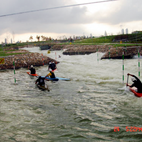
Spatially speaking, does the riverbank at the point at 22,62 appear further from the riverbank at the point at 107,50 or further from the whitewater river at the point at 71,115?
the whitewater river at the point at 71,115

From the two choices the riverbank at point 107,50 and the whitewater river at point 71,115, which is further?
the riverbank at point 107,50

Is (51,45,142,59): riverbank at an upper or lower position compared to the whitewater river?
upper

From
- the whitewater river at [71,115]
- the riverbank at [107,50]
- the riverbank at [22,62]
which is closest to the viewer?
the whitewater river at [71,115]

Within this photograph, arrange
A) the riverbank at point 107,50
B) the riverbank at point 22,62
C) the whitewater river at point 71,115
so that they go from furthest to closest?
the riverbank at point 107,50 < the riverbank at point 22,62 < the whitewater river at point 71,115

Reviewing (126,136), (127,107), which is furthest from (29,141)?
(127,107)

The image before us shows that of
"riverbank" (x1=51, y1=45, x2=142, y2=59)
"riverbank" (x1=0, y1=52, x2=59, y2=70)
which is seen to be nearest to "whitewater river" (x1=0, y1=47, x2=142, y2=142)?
"riverbank" (x1=0, y1=52, x2=59, y2=70)

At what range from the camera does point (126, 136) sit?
22.2ft

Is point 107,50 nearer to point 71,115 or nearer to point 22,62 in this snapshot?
point 22,62

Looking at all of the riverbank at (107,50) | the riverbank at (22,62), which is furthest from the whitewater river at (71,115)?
the riverbank at (107,50)

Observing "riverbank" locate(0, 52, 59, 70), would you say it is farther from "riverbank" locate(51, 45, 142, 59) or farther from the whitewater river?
the whitewater river

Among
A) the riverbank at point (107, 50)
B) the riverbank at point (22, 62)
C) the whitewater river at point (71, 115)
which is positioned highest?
the riverbank at point (107, 50)

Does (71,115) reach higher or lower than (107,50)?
lower

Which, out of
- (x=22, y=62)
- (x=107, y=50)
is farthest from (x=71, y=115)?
(x=107, y=50)

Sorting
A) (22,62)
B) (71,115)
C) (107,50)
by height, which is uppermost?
(107,50)
